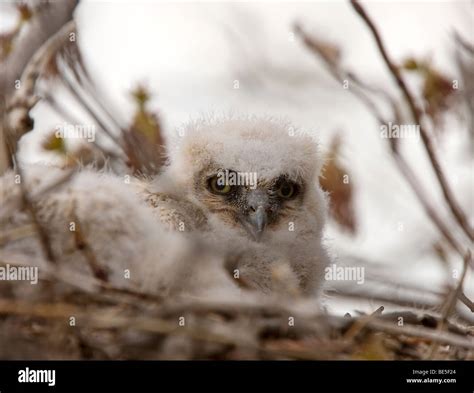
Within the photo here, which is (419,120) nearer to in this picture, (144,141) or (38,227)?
(144,141)

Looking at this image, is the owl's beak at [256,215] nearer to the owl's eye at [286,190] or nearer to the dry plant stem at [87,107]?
the owl's eye at [286,190]

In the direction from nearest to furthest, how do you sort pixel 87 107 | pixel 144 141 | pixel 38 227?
1. pixel 38 227
2. pixel 87 107
3. pixel 144 141

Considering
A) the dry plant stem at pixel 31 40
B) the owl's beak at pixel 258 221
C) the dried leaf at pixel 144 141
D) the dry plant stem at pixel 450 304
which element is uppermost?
the dry plant stem at pixel 31 40

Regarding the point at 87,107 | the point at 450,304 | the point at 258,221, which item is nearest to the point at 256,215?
the point at 258,221

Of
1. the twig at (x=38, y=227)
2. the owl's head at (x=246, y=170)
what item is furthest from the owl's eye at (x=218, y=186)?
the twig at (x=38, y=227)

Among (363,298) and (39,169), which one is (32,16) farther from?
(363,298)
